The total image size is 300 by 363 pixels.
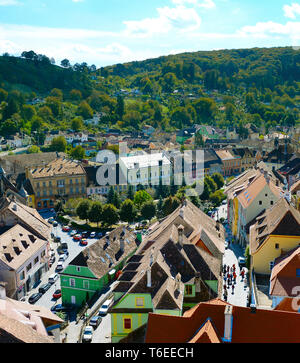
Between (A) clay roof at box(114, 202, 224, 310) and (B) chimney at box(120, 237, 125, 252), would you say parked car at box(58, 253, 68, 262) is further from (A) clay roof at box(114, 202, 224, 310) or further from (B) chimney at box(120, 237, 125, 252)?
(A) clay roof at box(114, 202, 224, 310)

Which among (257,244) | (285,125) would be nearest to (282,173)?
(257,244)

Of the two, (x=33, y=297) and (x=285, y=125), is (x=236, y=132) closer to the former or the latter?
(x=285, y=125)

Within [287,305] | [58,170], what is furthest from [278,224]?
[58,170]

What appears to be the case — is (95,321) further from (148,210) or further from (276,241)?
(148,210)

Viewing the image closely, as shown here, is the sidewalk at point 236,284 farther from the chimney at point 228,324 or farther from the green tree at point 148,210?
the green tree at point 148,210

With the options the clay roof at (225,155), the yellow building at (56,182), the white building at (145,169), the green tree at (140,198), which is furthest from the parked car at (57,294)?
the clay roof at (225,155)

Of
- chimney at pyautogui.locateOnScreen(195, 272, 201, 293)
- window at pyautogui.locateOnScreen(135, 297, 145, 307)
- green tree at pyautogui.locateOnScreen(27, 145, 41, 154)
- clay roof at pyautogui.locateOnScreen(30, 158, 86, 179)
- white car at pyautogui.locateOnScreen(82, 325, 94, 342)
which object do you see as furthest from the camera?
green tree at pyautogui.locateOnScreen(27, 145, 41, 154)

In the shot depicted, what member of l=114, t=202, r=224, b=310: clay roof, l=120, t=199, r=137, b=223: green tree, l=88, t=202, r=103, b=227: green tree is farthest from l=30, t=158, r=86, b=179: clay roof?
l=114, t=202, r=224, b=310: clay roof
